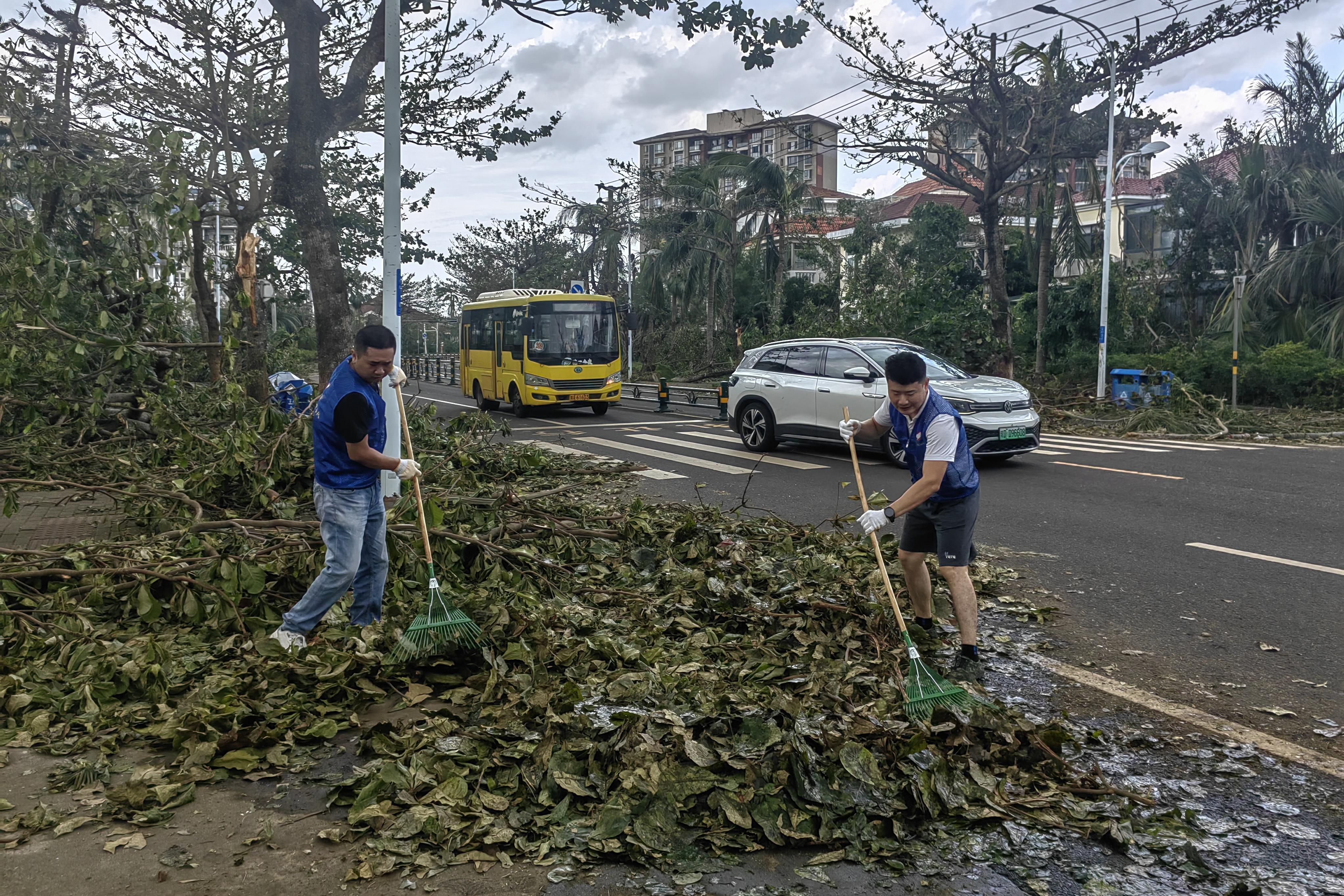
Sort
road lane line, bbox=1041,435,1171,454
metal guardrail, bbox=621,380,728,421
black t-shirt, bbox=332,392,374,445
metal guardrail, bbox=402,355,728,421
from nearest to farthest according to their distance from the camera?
1. black t-shirt, bbox=332,392,374,445
2. road lane line, bbox=1041,435,1171,454
3. metal guardrail, bbox=621,380,728,421
4. metal guardrail, bbox=402,355,728,421

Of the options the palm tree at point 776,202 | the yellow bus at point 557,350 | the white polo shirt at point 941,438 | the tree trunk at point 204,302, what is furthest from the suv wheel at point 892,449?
the palm tree at point 776,202

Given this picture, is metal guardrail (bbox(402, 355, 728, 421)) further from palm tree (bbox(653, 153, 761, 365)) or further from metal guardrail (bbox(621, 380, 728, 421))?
palm tree (bbox(653, 153, 761, 365))

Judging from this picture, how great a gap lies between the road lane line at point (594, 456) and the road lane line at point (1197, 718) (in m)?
7.38

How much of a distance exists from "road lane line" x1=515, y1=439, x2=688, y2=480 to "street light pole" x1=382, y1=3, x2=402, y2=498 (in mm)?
4119

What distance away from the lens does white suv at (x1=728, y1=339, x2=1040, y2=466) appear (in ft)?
41.6

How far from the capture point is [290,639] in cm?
525

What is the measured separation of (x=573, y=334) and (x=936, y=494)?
1882cm

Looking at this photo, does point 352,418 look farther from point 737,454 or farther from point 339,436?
point 737,454

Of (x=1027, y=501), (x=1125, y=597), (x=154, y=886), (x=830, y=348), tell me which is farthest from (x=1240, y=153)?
(x=154, y=886)

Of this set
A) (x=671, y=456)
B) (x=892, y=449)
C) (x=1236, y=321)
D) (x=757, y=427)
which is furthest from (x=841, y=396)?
(x=1236, y=321)

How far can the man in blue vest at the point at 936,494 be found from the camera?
5211 millimetres

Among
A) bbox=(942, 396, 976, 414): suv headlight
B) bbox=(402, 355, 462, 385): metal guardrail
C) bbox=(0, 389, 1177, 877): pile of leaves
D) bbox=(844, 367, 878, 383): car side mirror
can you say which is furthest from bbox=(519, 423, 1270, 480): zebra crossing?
bbox=(402, 355, 462, 385): metal guardrail

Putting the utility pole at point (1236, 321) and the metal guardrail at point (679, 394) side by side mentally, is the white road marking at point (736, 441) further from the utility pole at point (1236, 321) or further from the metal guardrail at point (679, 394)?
the utility pole at point (1236, 321)

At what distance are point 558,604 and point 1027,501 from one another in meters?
6.05
